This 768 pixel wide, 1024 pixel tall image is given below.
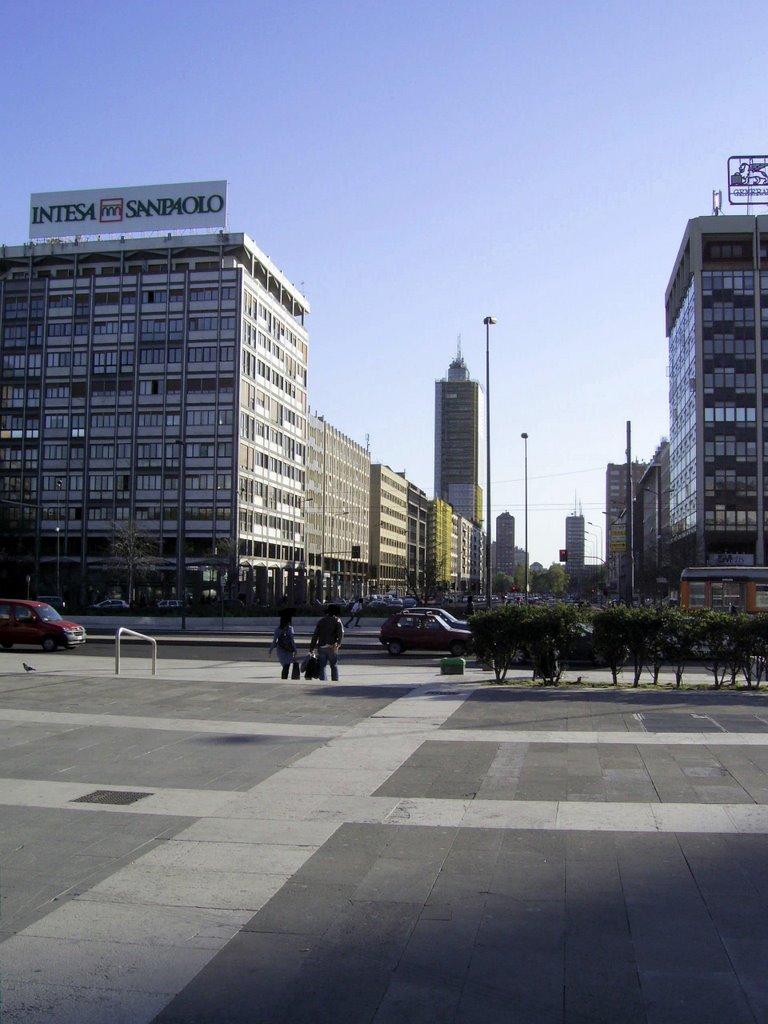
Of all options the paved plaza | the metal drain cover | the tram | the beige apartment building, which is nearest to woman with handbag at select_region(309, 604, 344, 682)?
the paved plaza

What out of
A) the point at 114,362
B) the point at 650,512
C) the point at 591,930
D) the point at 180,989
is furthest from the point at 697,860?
the point at 650,512

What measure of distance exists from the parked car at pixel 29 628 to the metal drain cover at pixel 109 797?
21.1 metres

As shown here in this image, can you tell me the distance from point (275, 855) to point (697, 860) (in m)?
3.12

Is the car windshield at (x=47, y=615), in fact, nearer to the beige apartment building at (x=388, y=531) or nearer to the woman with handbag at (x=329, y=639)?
the woman with handbag at (x=329, y=639)

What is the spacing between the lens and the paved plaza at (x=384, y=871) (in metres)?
4.50

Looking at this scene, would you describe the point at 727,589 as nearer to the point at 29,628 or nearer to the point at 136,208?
the point at 29,628

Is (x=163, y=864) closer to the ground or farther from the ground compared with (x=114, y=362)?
closer to the ground

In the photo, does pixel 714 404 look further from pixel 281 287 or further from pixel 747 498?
pixel 281 287

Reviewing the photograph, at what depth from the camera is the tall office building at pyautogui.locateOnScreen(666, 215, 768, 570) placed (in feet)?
279

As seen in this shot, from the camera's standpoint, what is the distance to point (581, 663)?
1019 inches

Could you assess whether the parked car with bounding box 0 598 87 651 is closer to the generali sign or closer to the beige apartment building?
the generali sign

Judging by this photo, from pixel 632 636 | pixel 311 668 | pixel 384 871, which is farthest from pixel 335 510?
pixel 384 871

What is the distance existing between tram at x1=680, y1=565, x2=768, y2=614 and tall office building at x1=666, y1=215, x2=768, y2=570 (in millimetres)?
45158

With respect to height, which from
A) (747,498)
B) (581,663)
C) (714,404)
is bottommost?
(581,663)
